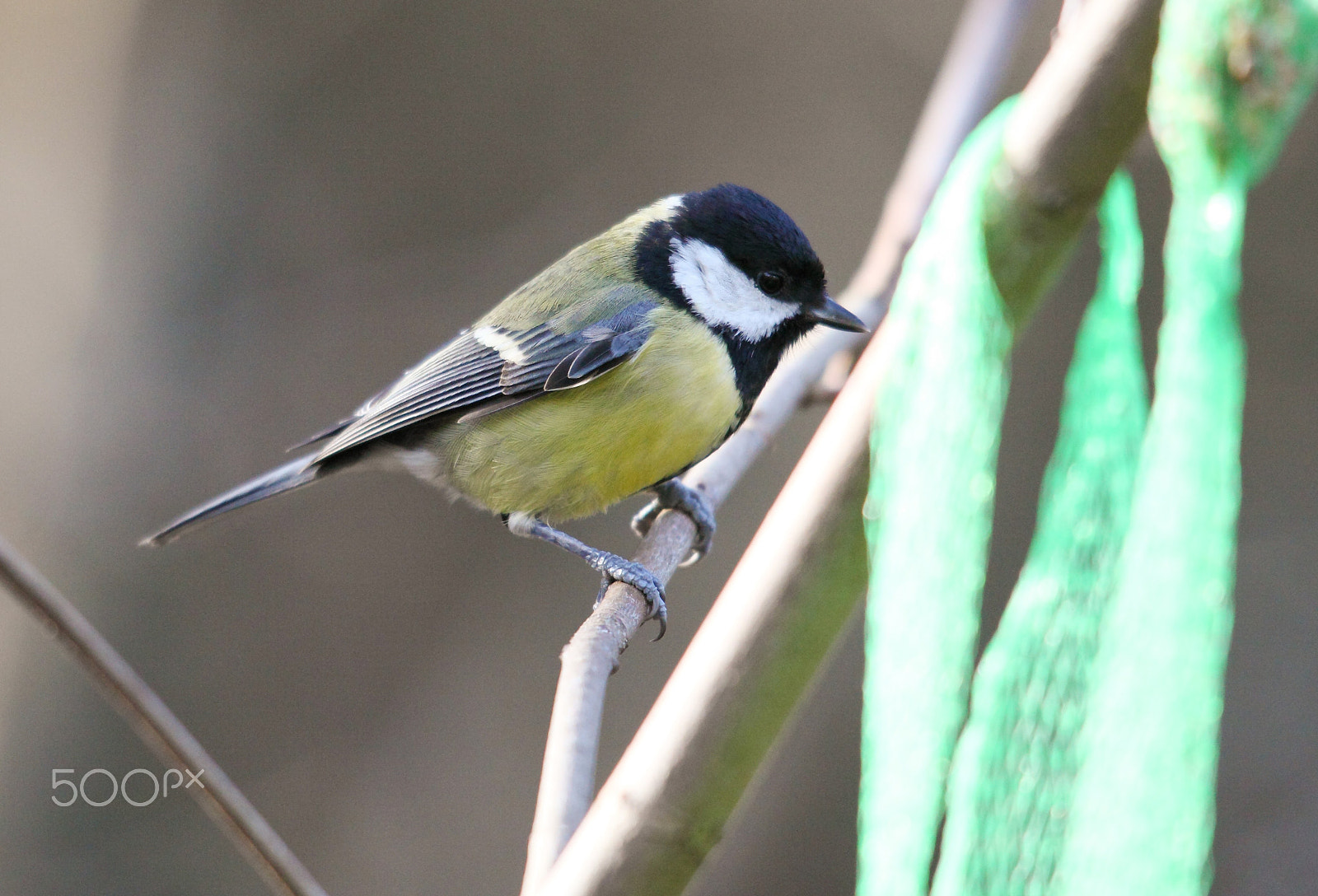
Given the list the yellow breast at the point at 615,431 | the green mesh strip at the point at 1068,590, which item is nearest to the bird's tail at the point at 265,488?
the yellow breast at the point at 615,431

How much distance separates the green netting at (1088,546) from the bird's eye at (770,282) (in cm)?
93

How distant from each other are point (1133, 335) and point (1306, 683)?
2469mm

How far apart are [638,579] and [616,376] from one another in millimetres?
420

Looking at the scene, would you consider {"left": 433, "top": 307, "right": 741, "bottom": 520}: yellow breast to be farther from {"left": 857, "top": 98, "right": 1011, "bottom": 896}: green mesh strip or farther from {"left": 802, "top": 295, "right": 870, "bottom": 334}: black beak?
{"left": 857, "top": 98, "right": 1011, "bottom": 896}: green mesh strip

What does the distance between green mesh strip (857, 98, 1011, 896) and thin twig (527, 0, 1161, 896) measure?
0.11 feet

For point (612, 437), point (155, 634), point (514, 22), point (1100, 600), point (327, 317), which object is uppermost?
point (514, 22)

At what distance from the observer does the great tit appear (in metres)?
1.63

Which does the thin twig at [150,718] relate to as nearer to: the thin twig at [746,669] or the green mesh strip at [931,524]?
the thin twig at [746,669]

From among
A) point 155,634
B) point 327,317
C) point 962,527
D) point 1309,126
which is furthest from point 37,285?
point 1309,126

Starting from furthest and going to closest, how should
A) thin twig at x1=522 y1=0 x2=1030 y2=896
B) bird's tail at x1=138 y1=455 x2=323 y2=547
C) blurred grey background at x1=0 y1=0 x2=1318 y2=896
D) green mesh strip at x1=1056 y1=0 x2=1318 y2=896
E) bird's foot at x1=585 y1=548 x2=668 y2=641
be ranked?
blurred grey background at x1=0 y1=0 x2=1318 y2=896
bird's tail at x1=138 y1=455 x2=323 y2=547
thin twig at x1=522 y1=0 x2=1030 y2=896
bird's foot at x1=585 y1=548 x2=668 y2=641
green mesh strip at x1=1056 y1=0 x2=1318 y2=896

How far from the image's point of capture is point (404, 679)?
9.99 feet

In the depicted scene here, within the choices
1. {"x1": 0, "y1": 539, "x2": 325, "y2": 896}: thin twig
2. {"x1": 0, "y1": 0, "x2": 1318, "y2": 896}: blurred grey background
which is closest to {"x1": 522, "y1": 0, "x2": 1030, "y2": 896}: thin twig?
{"x1": 0, "y1": 539, "x2": 325, "y2": 896}: thin twig

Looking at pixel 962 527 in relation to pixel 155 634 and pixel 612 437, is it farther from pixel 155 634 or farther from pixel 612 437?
pixel 155 634

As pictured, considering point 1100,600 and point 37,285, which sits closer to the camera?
point 1100,600
